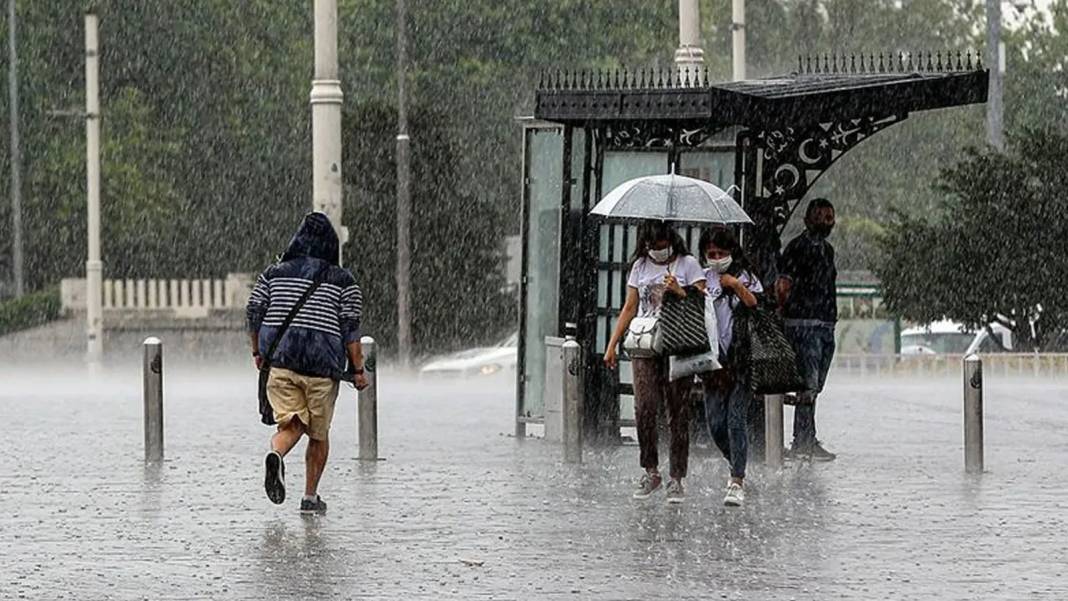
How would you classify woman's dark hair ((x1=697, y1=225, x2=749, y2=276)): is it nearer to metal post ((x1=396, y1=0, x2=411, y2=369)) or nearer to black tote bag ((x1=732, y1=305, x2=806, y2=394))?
black tote bag ((x1=732, y1=305, x2=806, y2=394))

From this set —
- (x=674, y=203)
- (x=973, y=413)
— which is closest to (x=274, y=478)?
(x=674, y=203)

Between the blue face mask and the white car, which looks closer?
the blue face mask

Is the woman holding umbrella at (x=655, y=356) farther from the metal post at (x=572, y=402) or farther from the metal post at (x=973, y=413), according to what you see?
the metal post at (x=973, y=413)

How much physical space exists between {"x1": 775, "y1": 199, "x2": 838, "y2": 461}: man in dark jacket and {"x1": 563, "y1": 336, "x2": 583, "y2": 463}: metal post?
4.58ft

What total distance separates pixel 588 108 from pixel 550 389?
8.82 feet

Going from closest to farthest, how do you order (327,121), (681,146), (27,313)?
(681,146)
(327,121)
(27,313)

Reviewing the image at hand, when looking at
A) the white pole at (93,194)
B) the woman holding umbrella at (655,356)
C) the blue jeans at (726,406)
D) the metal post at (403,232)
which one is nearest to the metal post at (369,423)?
the woman holding umbrella at (655,356)

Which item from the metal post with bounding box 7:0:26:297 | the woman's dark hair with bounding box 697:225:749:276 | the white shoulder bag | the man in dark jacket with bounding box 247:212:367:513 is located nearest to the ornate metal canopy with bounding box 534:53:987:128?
the woman's dark hair with bounding box 697:225:749:276

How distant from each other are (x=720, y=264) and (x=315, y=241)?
2411 mm

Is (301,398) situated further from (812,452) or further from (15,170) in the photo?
(15,170)

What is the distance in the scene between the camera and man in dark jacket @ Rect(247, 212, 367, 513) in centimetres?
1486

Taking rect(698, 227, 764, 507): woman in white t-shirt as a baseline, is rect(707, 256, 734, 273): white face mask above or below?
above

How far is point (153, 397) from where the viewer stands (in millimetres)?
19125

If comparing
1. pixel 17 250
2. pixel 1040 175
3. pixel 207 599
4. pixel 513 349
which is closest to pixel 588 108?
pixel 207 599
